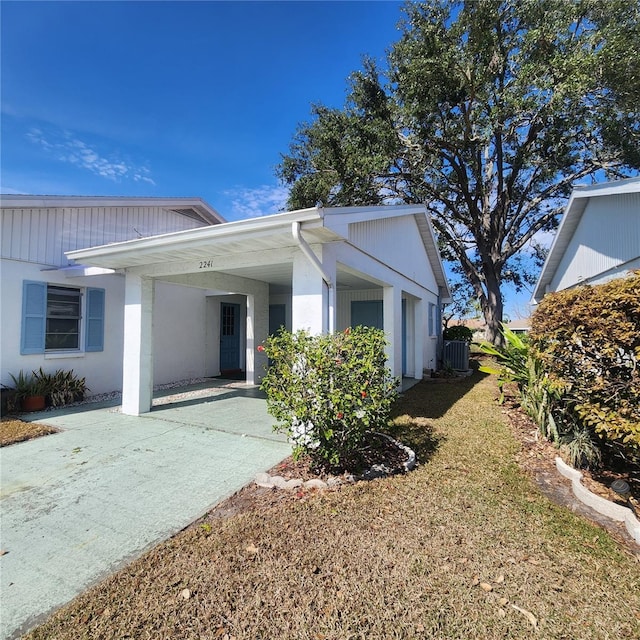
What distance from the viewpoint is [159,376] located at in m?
10.2

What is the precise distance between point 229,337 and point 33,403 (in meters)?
6.18

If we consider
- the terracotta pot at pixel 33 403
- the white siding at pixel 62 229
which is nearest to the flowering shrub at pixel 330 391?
the terracotta pot at pixel 33 403

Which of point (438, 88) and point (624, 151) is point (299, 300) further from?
point (624, 151)

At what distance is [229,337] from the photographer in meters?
12.8

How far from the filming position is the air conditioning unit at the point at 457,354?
48.4 feet

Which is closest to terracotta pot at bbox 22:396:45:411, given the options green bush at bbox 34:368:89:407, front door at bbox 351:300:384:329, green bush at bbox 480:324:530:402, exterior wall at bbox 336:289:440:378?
green bush at bbox 34:368:89:407

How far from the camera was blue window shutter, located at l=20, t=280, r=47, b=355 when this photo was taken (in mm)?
7641

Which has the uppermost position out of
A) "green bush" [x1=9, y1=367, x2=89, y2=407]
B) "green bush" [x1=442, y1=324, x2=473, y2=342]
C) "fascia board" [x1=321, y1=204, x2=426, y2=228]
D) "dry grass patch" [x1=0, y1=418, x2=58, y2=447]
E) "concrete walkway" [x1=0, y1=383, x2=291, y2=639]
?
"fascia board" [x1=321, y1=204, x2=426, y2=228]

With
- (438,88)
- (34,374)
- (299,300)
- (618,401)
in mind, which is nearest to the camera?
(618,401)

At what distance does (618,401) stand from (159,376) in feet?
33.5

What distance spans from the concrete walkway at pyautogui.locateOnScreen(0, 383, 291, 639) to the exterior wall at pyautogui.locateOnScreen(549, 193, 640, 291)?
7.39 metres

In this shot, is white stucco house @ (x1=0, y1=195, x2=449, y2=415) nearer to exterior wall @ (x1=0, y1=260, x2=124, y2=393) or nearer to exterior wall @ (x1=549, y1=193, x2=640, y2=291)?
exterior wall @ (x1=0, y1=260, x2=124, y2=393)

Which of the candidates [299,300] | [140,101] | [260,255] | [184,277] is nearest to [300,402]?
[299,300]

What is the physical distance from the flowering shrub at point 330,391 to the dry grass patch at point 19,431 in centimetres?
443
